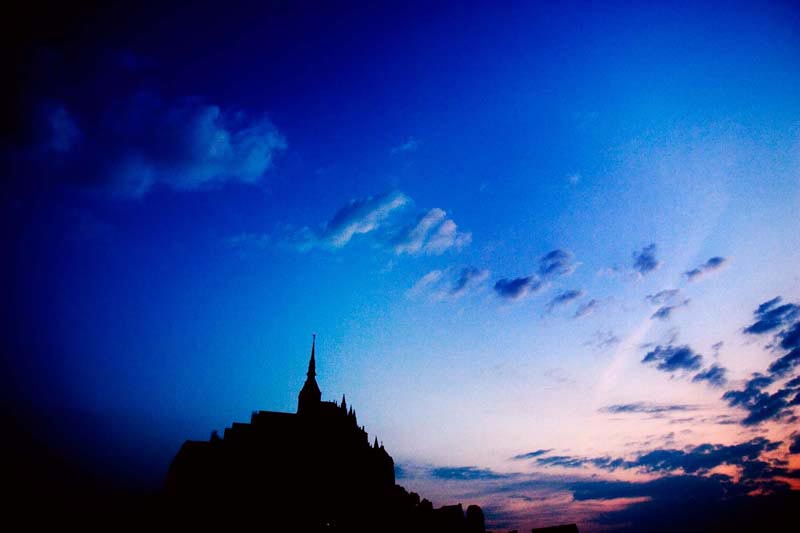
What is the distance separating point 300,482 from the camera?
68.1 metres

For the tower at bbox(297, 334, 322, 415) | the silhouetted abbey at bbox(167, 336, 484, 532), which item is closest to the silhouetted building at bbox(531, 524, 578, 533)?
the silhouetted abbey at bbox(167, 336, 484, 532)

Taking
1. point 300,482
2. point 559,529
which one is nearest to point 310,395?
point 300,482

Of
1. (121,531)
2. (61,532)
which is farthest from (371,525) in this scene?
(61,532)

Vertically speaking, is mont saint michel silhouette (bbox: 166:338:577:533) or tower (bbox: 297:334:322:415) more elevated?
tower (bbox: 297:334:322:415)

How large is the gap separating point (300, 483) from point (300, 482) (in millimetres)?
163

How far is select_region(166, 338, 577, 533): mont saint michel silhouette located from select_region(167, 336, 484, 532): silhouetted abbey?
0.15m

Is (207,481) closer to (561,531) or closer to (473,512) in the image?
(473,512)

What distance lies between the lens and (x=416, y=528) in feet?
218

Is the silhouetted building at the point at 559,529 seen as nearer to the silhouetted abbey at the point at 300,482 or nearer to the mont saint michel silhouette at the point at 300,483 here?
the mont saint michel silhouette at the point at 300,483

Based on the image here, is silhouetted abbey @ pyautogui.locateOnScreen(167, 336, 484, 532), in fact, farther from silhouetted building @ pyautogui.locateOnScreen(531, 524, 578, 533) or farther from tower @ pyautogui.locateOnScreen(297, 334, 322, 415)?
silhouetted building @ pyautogui.locateOnScreen(531, 524, 578, 533)

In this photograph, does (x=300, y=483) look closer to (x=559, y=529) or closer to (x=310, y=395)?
(x=310, y=395)

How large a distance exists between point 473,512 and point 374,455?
21610 millimetres

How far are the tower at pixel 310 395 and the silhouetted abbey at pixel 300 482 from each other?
0.27 metres

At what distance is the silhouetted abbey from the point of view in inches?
2445
